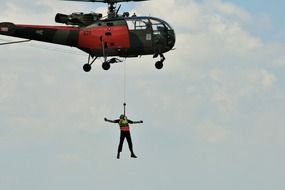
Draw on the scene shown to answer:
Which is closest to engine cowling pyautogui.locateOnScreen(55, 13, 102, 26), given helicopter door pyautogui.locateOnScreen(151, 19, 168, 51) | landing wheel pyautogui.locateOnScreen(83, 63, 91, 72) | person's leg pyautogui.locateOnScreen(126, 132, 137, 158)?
landing wheel pyautogui.locateOnScreen(83, 63, 91, 72)

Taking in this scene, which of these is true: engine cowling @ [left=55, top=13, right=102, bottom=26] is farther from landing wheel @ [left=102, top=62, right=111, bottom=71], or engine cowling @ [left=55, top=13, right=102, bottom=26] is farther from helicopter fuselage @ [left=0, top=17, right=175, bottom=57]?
landing wheel @ [left=102, top=62, right=111, bottom=71]

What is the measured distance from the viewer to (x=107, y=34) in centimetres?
3878

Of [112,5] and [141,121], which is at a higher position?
[112,5]

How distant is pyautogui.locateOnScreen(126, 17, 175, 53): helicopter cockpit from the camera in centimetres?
3903

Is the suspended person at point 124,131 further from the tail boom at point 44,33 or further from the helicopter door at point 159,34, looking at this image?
the tail boom at point 44,33

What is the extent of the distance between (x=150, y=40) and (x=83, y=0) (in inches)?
166

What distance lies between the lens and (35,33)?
3919 cm

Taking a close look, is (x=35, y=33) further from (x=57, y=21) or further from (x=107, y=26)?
(x=107, y=26)

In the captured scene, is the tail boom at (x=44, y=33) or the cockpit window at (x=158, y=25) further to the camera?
the cockpit window at (x=158, y=25)

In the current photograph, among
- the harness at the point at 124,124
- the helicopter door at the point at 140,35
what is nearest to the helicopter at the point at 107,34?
the helicopter door at the point at 140,35

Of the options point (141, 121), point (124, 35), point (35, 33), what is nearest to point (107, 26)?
point (124, 35)

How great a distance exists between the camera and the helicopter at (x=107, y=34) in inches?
1526

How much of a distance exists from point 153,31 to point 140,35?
0.76 meters

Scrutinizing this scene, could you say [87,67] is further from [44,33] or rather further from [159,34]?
[159,34]
